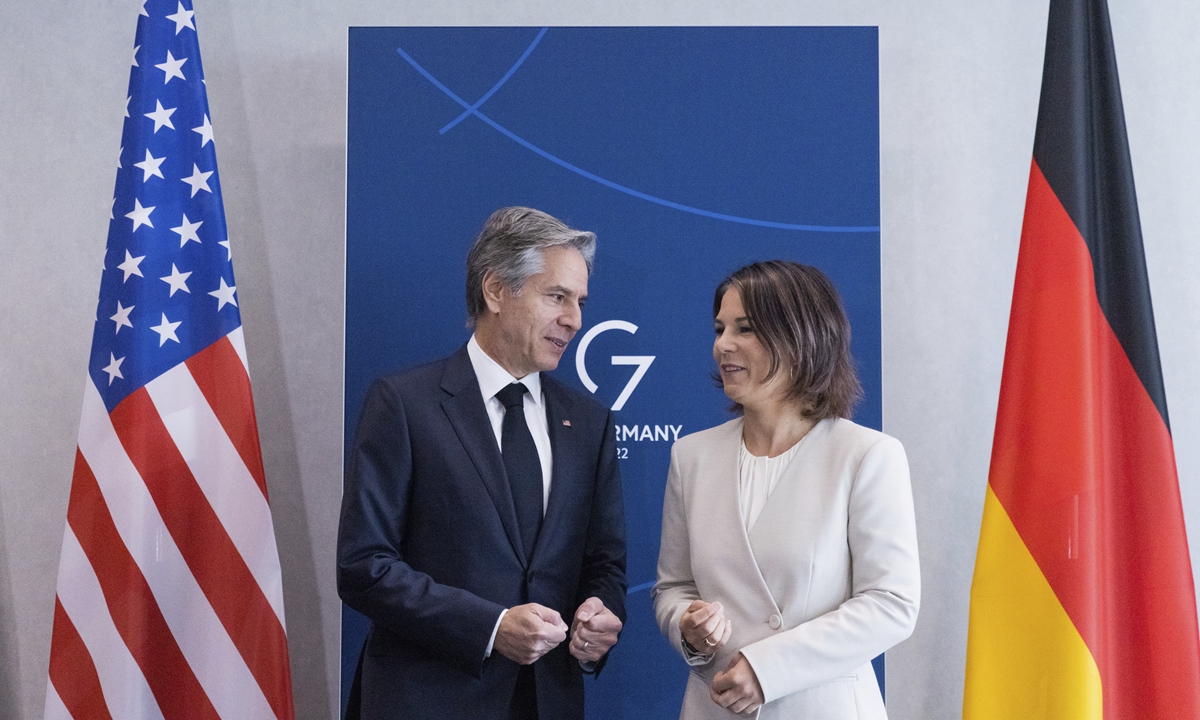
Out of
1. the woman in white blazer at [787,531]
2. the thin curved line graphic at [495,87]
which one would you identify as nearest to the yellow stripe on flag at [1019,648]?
the woman in white blazer at [787,531]

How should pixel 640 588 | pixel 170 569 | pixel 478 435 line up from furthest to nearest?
pixel 640 588 < pixel 170 569 < pixel 478 435

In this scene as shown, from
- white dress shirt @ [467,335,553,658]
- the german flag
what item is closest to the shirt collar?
white dress shirt @ [467,335,553,658]

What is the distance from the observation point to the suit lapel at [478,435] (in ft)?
6.58

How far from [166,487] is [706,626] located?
5.05ft

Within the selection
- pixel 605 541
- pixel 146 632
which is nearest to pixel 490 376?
pixel 605 541

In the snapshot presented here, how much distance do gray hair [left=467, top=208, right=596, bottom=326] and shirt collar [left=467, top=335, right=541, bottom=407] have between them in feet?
0.36

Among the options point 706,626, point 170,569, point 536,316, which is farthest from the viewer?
point 170,569

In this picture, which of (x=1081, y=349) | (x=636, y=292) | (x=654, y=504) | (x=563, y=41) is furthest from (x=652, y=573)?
(x=563, y=41)

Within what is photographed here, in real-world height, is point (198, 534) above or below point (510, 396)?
below

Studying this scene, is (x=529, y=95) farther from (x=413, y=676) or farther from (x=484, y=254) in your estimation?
(x=413, y=676)

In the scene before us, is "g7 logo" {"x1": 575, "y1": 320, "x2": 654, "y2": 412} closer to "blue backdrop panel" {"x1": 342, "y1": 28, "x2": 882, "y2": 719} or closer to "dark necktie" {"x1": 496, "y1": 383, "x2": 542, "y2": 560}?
"blue backdrop panel" {"x1": 342, "y1": 28, "x2": 882, "y2": 719}

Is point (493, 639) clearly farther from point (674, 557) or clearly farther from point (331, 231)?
point (331, 231)

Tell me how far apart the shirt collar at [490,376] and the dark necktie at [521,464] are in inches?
0.8

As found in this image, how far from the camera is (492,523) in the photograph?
1992 mm
